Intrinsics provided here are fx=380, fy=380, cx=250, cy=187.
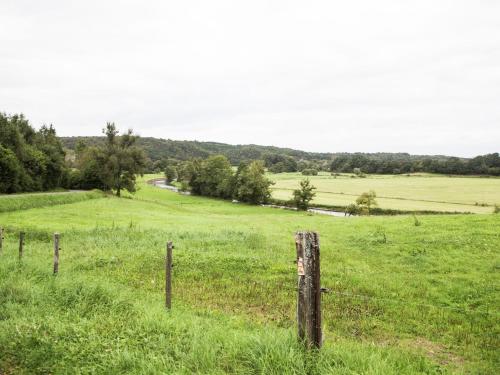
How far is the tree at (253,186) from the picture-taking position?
8631cm

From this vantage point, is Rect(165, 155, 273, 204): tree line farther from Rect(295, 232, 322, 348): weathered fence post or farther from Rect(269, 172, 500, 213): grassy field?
Rect(295, 232, 322, 348): weathered fence post

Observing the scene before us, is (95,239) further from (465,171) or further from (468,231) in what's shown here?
(465,171)

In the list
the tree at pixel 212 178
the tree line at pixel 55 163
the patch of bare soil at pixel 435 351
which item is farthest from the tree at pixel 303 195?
the patch of bare soil at pixel 435 351

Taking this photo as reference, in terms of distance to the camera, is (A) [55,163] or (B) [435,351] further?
(A) [55,163]

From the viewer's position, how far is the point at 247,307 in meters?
10.8

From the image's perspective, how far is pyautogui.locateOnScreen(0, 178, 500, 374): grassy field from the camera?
613 cm

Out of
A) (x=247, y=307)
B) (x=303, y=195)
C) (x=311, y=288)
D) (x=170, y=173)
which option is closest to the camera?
(x=311, y=288)

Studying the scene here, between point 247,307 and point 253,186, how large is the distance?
75648 mm

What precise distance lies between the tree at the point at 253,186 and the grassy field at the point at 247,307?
2524 inches

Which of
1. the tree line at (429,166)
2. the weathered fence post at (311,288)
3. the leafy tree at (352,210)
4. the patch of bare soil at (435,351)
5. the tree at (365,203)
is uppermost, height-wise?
the tree line at (429,166)

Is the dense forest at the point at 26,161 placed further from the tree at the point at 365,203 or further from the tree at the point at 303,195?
the tree at the point at 365,203

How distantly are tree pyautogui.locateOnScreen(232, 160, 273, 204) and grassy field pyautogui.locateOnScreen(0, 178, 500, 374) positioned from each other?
2524 inches

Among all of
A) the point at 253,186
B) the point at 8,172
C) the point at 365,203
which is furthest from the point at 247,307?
the point at 253,186

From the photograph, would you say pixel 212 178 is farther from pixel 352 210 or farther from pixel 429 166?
pixel 429 166
